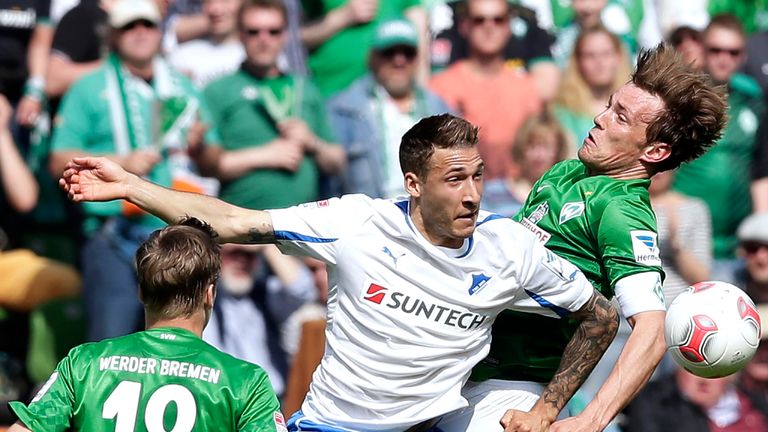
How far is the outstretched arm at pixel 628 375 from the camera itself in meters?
5.40

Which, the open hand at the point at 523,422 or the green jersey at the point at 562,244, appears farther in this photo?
the green jersey at the point at 562,244

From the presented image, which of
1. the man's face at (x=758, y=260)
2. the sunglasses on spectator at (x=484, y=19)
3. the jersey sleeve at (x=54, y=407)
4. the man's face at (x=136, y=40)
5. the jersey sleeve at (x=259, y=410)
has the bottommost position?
the man's face at (x=758, y=260)

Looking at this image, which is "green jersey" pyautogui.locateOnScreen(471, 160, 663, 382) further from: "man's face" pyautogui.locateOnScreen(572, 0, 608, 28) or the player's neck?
"man's face" pyautogui.locateOnScreen(572, 0, 608, 28)

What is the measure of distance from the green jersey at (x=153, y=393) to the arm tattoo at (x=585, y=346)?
121 centimetres

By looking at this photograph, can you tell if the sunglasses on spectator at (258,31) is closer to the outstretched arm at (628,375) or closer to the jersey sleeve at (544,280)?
the jersey sleeve at (544,280)

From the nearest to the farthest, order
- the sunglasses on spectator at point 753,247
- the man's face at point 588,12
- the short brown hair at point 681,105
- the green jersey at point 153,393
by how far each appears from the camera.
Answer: the green jersey at point 153,393, the short brown hair at point 681,105, the sunglasses on spectator at point 753,247, the man's face at point 588,12

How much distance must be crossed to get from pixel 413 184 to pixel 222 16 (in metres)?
5.23

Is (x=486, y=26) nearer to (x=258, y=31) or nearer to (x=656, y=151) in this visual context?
(x=258, y=31)

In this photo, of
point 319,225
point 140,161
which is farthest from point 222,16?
point 319,225

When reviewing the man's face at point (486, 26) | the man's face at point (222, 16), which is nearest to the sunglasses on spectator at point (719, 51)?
the man's face at point (486, 26)

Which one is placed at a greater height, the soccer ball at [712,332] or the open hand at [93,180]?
the open hand at [93,180]

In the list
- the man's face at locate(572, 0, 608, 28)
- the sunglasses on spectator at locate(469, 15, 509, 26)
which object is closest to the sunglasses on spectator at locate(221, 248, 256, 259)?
the sunglasses on spectator at locate(469, 15, 509, 26)

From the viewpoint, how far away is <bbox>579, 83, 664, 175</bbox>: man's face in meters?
5.96

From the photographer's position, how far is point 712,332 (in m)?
5.79
